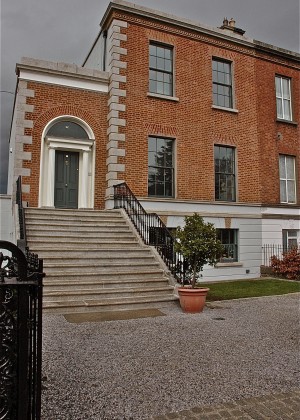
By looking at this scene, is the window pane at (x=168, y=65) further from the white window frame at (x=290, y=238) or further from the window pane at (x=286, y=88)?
the white window frame at (x=290, y=238)

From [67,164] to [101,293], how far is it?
23.4ft

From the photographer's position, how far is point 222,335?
6.11 m

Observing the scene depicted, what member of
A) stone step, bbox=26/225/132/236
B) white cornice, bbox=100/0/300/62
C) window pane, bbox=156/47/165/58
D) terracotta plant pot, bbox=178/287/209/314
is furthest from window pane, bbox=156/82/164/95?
terracotta plant pot, bbox=178/287/209/314

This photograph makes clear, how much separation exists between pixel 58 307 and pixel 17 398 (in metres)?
5.32

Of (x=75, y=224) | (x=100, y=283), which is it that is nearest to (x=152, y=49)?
(x=75, y=224)

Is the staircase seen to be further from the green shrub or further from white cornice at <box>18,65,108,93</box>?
the green shrub

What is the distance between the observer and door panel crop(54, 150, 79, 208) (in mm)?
13656

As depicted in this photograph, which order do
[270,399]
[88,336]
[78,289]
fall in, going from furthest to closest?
[78,289], [88,336], [270,399]

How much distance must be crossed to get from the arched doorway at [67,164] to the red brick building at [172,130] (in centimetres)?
4

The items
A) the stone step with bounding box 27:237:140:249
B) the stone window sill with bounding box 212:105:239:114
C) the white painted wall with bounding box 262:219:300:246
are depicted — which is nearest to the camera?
the stone step with bounding box 27:237:140:249

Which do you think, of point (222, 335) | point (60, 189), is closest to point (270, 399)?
point (222, 335)

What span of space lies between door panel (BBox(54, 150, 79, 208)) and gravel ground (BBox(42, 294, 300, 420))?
23.7 feet

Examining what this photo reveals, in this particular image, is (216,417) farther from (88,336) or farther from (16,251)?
(88,336)

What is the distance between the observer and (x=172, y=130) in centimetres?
1473
